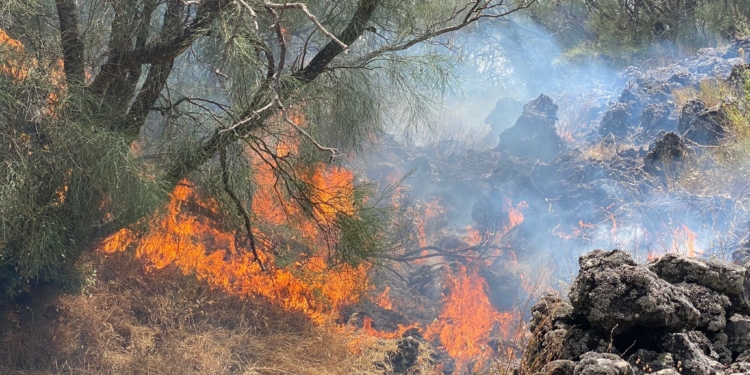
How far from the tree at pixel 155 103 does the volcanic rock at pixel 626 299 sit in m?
2.12

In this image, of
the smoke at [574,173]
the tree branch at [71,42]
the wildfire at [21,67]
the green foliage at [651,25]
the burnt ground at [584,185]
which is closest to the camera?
the wildfire at [21,67]

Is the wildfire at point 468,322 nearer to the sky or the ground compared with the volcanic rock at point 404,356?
nearer to the sky

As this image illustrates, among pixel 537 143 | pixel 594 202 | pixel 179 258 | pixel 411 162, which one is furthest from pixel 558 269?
pixel 179 258

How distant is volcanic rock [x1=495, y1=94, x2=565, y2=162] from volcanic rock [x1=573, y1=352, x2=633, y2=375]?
10776 millimetres

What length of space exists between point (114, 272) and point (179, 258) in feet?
2.47

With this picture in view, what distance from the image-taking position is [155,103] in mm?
5656

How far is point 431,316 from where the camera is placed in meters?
9.91

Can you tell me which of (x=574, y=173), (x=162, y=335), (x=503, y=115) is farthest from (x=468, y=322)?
(x=503, y=115)

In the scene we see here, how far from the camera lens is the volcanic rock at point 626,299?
3.12 m

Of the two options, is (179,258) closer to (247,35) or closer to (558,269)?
(247,35)

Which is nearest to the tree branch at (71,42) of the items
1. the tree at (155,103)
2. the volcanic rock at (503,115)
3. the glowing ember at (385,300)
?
the tree at (155,103)

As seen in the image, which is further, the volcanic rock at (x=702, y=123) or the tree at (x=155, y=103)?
the volcanic rock at (x=702, y=123)

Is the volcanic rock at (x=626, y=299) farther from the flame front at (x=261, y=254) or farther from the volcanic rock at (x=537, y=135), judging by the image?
the volcanic rock at (x=537, y=135)

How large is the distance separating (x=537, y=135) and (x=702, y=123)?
15.1 ft
